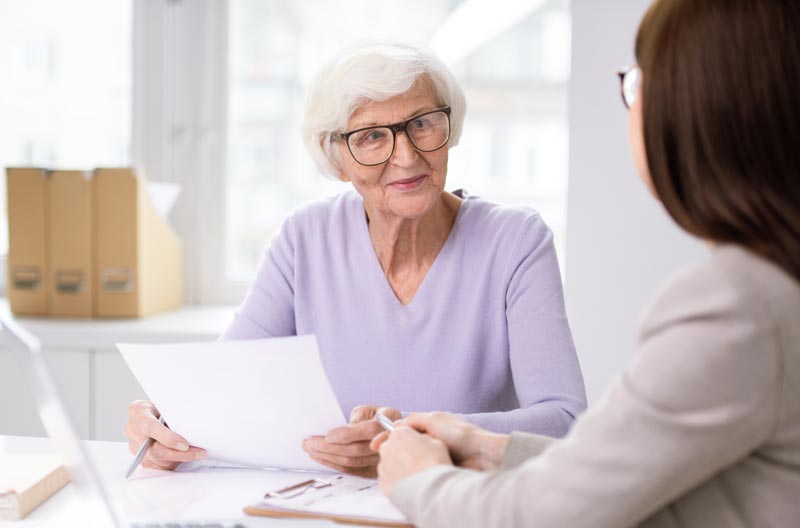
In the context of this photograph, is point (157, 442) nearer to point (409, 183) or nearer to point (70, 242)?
point (409, 183)

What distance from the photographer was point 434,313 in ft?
5.25

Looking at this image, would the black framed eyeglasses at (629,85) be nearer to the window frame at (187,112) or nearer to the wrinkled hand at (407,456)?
the wrinkled hand at (407,456)

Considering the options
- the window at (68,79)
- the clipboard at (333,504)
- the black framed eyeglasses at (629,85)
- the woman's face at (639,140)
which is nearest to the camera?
the woman's face at (639,140)

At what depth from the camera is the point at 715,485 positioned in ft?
2.53

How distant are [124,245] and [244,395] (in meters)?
1.55

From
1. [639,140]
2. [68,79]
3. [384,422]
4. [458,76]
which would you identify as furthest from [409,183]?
[68,79]

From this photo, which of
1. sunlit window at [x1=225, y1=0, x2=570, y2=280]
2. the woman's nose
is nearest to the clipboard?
the woman's nose

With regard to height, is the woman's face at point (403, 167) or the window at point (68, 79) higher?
the window at point (68, 79)

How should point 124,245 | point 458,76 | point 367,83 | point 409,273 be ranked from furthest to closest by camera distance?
1. point 458,76
2. point 124,245
3. point 409,273
4. point 367,83

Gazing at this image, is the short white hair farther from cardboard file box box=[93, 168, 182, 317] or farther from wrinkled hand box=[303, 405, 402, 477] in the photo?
cardboard file box box=[93, 168, 182, 317]

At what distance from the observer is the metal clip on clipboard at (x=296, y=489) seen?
1074 mm

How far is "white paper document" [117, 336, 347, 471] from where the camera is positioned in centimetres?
108

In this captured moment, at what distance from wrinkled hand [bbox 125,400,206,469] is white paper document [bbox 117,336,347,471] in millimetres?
14

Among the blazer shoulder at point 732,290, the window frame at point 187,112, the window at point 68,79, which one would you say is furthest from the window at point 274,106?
the blazer shoulder at point 732,290
